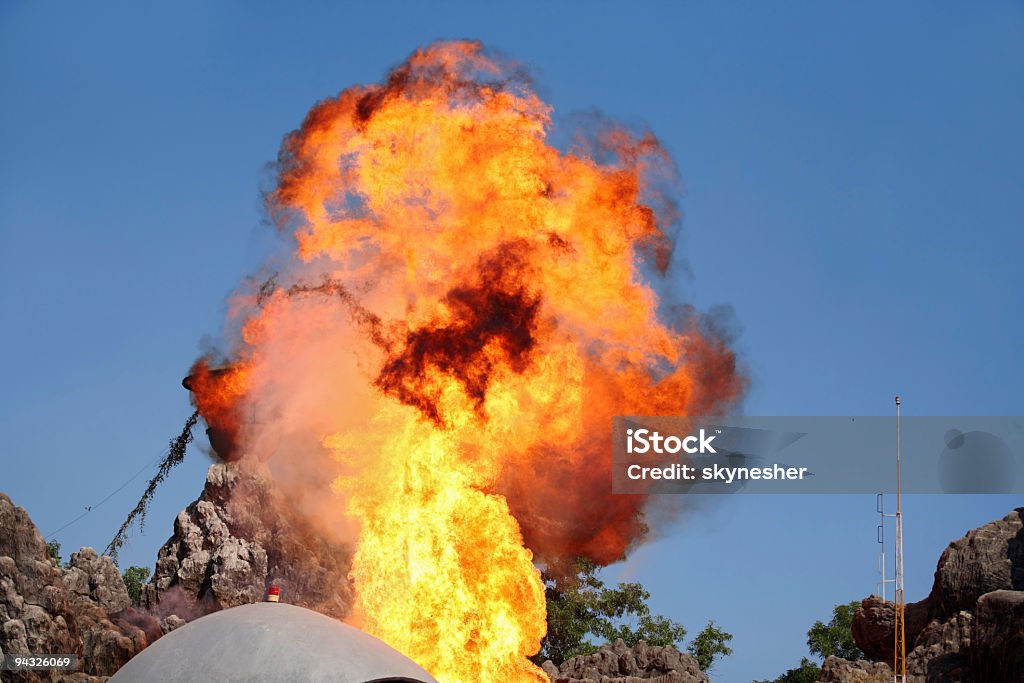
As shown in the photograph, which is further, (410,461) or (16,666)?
(16,666)

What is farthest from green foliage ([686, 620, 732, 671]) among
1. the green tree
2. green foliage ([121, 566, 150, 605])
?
green foliage ([121, 566, 150, 605])

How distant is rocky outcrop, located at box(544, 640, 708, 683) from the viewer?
53722mm

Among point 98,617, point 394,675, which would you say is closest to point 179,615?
point 98,617

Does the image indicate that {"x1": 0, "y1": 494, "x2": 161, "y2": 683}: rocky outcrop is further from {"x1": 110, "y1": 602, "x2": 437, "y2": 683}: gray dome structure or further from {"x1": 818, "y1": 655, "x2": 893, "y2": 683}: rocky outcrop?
{"x1": 818, "y1": 655, "x2": 893, "y2": 683}: rocky outcrop

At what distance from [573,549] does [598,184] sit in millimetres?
30590

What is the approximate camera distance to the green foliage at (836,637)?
8506 centimetres

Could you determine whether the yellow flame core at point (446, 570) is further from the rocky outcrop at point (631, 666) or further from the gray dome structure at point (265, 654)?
the rocky outcrop at point (631, 666)

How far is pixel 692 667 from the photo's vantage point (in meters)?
55.1

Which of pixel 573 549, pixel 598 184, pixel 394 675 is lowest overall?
pixel 394 675

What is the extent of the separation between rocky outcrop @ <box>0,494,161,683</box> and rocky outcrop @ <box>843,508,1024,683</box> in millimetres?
31659

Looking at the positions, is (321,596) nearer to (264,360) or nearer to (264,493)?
(264,493)

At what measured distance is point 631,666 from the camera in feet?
180

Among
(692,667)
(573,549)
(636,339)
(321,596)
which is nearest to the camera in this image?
(636,339)

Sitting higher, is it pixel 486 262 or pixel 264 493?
pixel 486 262
